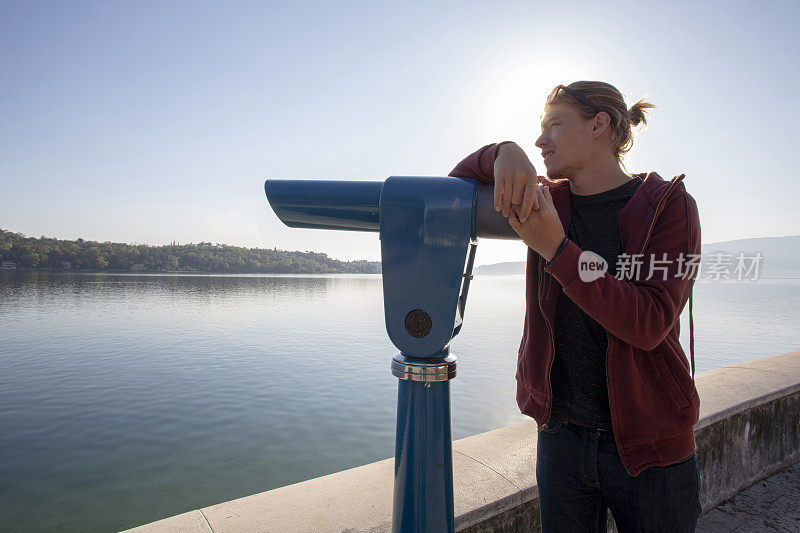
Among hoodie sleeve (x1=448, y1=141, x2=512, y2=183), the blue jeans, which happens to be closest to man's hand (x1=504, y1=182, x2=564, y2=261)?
hoodie sleeve (x1=448, y1=141, x2=512, y2=183)

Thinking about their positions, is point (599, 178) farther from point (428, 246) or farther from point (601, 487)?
point (601, 487)

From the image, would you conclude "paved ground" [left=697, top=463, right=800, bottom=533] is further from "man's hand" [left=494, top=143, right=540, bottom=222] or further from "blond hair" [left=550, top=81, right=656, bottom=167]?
"man's hand" [left=494, top=143, right=540, bottom=222]

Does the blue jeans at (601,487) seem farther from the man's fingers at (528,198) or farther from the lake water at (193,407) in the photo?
the lake water at (193,407)

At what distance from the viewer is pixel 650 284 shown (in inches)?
38.8

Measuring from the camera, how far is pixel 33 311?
2612 cm

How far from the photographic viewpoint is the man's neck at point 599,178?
121cm

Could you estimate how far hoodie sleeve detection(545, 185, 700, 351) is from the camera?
93cm

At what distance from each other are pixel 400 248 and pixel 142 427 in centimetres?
1003

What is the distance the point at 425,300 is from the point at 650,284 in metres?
0.44

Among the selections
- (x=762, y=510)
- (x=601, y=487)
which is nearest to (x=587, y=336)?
(x=601, y=487)

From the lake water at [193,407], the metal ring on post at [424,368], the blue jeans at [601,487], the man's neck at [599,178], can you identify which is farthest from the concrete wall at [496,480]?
the lake water at [193,407]

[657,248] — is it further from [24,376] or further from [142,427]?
[24,376]

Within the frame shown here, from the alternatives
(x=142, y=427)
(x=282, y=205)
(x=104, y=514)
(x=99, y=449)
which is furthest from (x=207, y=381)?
(x=282, y=205)

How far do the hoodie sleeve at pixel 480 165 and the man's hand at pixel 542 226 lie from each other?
0.11 meters
